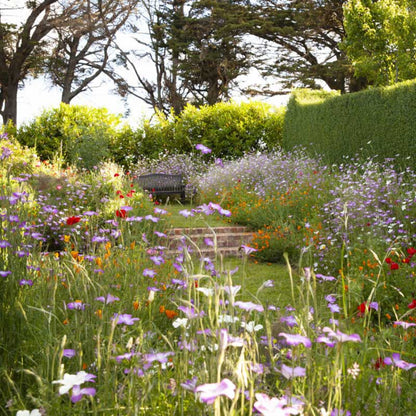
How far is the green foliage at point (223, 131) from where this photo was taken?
16453 mm

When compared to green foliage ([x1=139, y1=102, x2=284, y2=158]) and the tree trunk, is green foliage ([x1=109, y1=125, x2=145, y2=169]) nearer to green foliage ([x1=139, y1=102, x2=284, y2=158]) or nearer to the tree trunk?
green foliage ([x1=139, y1=102, x2=284, y2=158])

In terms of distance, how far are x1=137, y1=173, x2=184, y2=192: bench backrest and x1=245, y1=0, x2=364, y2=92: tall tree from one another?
12120mm

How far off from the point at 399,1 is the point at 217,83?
914 centimetres

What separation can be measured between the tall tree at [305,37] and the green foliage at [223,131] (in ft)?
22.3

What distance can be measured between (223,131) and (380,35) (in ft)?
21.5

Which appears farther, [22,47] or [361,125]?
[22,47]

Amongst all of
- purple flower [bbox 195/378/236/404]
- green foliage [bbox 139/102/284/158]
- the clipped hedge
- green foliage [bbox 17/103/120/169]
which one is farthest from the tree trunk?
purple flower [bbox 195/378/236/404]

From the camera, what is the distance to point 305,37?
23.4 metres

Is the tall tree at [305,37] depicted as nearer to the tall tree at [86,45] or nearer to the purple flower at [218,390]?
the tall tree at [86,45]

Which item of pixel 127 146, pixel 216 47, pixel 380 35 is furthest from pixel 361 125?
pixel 216 47

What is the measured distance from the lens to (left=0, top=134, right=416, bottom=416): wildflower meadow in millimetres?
1482

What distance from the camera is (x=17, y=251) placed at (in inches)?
110

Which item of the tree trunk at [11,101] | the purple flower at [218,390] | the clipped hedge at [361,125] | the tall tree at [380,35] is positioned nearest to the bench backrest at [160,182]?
the clipped hedge at [361,125]

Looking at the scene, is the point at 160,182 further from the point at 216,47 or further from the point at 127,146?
the point at 216,47
